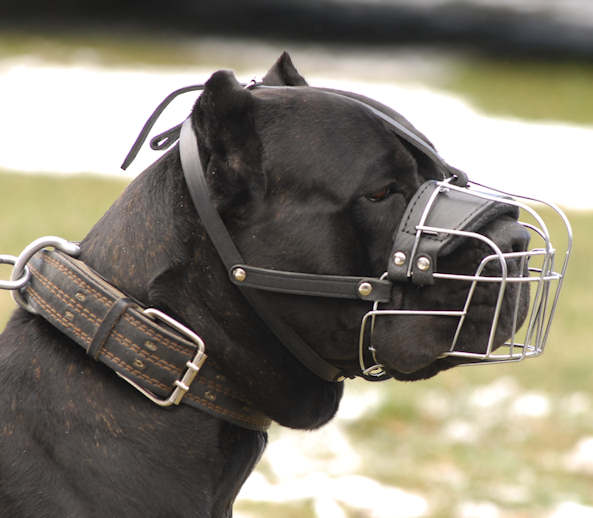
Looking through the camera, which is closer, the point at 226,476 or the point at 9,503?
the point at 9,503

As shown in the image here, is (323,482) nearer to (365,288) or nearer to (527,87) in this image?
(365,288)

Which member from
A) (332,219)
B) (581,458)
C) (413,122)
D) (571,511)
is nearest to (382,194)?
(332,219)

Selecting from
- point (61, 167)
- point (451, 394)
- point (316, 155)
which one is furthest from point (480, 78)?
point (316, 155)

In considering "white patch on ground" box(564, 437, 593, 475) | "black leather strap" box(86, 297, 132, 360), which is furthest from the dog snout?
"white patch on ground" box(564, 437, 593, 475)

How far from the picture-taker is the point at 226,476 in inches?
88.1

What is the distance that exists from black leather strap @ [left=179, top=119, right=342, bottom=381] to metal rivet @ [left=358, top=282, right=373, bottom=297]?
7.1 inches

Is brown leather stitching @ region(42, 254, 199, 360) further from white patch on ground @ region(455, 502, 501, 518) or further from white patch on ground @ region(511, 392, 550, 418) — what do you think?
white patch on ground @ region(511, 392, 550, 418)

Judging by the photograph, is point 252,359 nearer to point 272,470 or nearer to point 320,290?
point 320,290

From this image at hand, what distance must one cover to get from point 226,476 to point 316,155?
768 millimetres

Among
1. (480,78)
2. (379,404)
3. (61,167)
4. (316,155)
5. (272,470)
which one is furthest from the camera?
(480,78)

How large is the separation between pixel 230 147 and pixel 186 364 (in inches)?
19.3

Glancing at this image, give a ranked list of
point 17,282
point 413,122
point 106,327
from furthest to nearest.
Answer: point 413,122, point 17,282, point 106,327

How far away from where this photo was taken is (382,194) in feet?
7.20

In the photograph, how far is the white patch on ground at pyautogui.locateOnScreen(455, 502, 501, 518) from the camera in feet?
12.8
